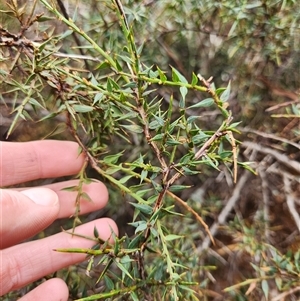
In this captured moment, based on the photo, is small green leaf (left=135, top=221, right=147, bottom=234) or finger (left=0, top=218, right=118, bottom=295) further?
finger (left=0, top=218, right=118, bottom=295)

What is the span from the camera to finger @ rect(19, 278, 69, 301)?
1073mm

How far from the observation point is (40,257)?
4.08ft

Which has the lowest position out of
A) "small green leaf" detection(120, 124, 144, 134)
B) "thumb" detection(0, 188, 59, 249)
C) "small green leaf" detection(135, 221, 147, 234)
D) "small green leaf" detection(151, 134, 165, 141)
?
"thumb" detection(0, 188, 59, 249)

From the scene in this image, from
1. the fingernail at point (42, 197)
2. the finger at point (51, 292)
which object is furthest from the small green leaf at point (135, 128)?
the finger at point (51, 292)

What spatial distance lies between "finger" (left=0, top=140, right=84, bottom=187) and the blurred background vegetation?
10 cm

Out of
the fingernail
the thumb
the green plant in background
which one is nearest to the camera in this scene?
the green plant in background

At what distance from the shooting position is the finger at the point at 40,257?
1.21 meters

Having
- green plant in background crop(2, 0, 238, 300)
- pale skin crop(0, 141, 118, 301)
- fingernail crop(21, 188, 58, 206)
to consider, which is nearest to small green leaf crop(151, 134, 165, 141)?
green plant in background crop(2, 0, 238, 300)

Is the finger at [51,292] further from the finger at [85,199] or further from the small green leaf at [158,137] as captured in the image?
the small green leaf at [158,137]

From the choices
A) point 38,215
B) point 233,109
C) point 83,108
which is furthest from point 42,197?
point 233,109

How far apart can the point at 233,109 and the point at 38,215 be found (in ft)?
2.48

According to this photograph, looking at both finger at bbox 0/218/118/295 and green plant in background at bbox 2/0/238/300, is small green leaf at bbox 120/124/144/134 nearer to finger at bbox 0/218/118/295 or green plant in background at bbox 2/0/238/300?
green plant in background at bbox 2/0/238/300

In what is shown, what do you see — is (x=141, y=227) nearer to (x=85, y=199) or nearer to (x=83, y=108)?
(x=83, y=108)

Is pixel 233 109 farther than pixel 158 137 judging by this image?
Yes
